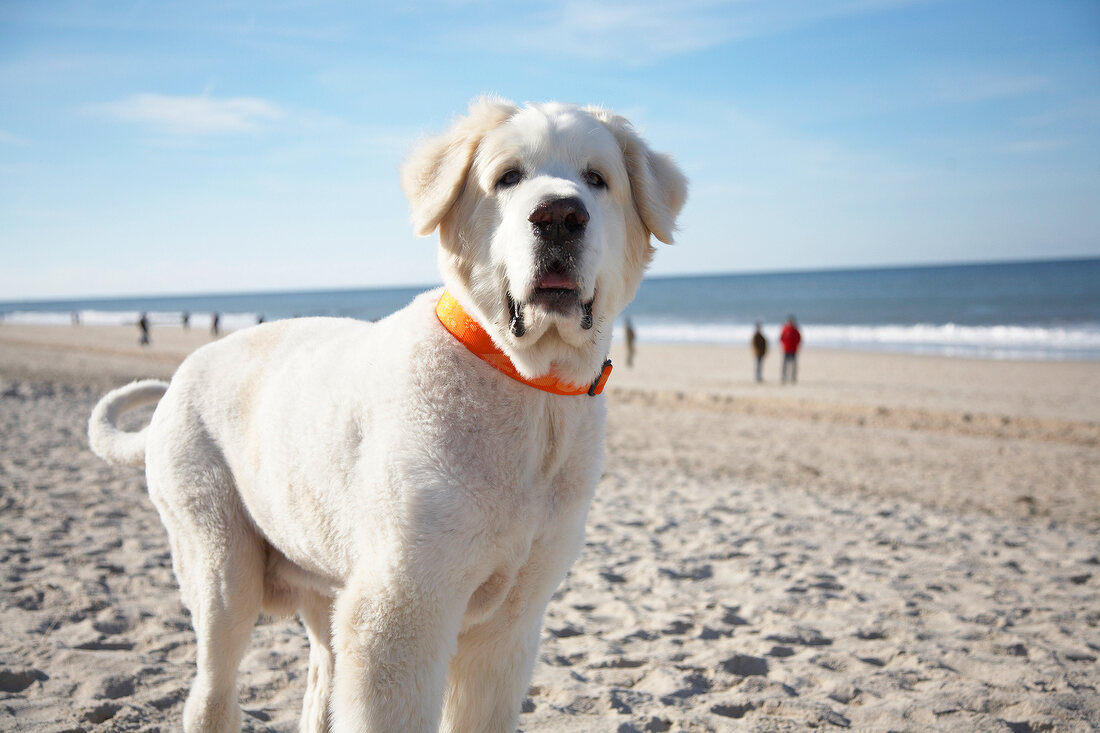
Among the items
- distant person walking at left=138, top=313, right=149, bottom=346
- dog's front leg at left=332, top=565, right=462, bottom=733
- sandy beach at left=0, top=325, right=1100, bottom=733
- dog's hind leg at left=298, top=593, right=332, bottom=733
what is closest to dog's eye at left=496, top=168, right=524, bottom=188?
dog's front leg at left=332, top=565, right=462, bottom=733

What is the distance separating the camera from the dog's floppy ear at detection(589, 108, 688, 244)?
2.34 meters

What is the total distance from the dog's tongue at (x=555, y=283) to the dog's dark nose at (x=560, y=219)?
0.10 metres

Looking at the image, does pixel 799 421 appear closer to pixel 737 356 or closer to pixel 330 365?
pixel 330 365

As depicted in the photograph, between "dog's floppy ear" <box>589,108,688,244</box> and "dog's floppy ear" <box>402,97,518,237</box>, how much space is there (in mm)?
345

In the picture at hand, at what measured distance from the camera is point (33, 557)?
519cm

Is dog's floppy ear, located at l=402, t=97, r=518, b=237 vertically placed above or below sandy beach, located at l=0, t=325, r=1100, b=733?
above

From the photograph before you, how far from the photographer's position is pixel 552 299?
2.04 m

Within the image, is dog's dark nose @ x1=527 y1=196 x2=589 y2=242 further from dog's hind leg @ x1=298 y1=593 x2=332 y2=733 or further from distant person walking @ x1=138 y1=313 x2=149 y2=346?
distant person walking @ x1=138 y1=313 x2=149 y2=346

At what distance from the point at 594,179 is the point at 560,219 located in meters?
0.30

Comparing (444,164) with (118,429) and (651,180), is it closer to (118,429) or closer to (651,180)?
(651,180)

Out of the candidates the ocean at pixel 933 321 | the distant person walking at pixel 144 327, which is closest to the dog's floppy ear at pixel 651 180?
the ocean at pixel 933 321

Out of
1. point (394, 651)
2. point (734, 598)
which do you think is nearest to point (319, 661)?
point (394, 651)

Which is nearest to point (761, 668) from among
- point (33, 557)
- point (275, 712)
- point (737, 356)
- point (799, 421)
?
point (275, 712)

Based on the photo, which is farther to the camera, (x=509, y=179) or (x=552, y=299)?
(x=509, y=179)
